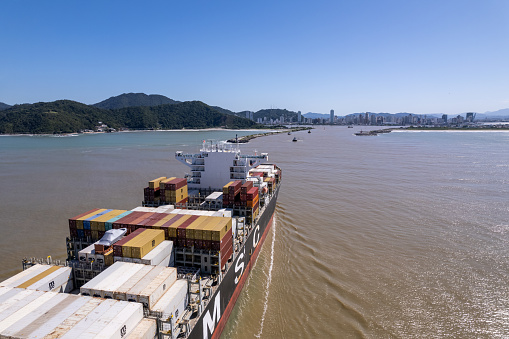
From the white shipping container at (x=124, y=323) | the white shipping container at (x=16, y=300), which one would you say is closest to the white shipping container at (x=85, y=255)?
the white shipping container at (x=16, y=300)

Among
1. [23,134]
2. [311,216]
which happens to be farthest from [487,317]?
[23,134]

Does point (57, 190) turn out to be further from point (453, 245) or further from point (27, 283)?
point (453, 245)

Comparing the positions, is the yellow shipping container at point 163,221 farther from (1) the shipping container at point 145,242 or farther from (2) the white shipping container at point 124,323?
(2) the white shipping container at point 124,323

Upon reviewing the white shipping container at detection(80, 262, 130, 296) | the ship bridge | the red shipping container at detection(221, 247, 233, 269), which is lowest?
the red shipping container at detection(221, 247, 233, 269)

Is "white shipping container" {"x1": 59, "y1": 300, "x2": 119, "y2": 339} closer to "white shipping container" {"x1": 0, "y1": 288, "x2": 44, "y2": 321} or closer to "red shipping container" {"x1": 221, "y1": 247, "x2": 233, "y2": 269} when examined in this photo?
"white shipping container" {"x1": 0, "y1": 288, "x2": 44, "y2": 321}

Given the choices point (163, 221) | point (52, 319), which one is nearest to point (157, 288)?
point (52, 319)

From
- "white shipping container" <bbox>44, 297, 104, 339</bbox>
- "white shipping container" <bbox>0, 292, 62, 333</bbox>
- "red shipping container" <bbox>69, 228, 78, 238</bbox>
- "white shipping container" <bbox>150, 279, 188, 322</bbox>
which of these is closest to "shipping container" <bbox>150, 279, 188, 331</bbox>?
"white shipping container" <bbox>150, 279, 188, 322</bbox>
